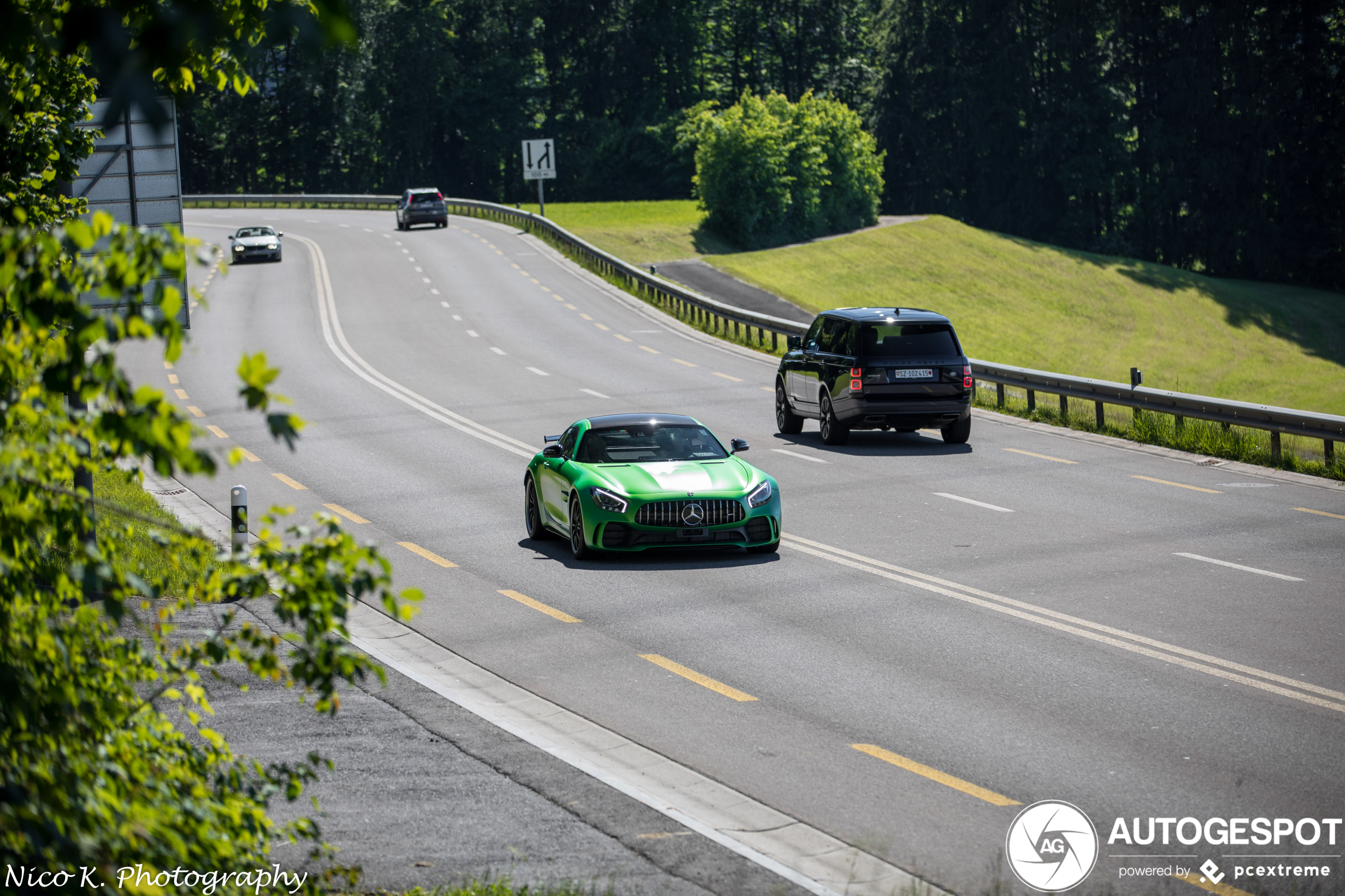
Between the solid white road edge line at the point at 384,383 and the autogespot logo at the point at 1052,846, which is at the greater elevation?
the autogespot logo at the point at 1052,846

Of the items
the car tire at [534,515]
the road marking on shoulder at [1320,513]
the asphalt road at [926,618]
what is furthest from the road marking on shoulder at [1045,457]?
the car tire at [534,515]

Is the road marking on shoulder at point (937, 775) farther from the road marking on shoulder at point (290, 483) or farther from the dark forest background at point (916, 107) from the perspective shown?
the dark forest background at point (916, 107)

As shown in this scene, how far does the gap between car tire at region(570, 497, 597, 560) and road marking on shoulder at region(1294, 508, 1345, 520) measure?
785cm

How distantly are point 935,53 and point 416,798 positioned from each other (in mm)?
92577

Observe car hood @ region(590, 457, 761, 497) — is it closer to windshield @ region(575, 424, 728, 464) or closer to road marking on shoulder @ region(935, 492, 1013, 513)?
windshield @ region(575, 424, 728, 464)

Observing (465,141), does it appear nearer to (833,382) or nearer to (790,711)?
(833,382)

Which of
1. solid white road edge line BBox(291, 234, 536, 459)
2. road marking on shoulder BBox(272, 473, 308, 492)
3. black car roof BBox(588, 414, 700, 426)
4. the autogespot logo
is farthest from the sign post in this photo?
the autogespot logo

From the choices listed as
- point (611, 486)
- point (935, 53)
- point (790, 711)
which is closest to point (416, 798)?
point (790, 711)

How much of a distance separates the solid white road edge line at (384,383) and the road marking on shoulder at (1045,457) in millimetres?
6972

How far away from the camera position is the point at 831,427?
70.5 ft

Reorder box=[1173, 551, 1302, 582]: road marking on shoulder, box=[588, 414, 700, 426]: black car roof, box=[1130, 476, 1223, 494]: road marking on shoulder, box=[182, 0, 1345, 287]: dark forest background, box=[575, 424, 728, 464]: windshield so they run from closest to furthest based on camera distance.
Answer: box=[1173, 551, 1302, 582]: road marking on shoulder → box=[575, 424, 728, 464]: windshield → box=[588, 414, 700, 426]: black car roof → box=[1130, 476, 1223, 494]: road marking on shoulder → box=[182, 0, 1345, 287]: dark forest background

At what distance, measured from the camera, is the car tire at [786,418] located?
74.9 ft

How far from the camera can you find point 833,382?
21.4 metres

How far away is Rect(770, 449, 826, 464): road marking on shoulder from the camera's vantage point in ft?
66.3
